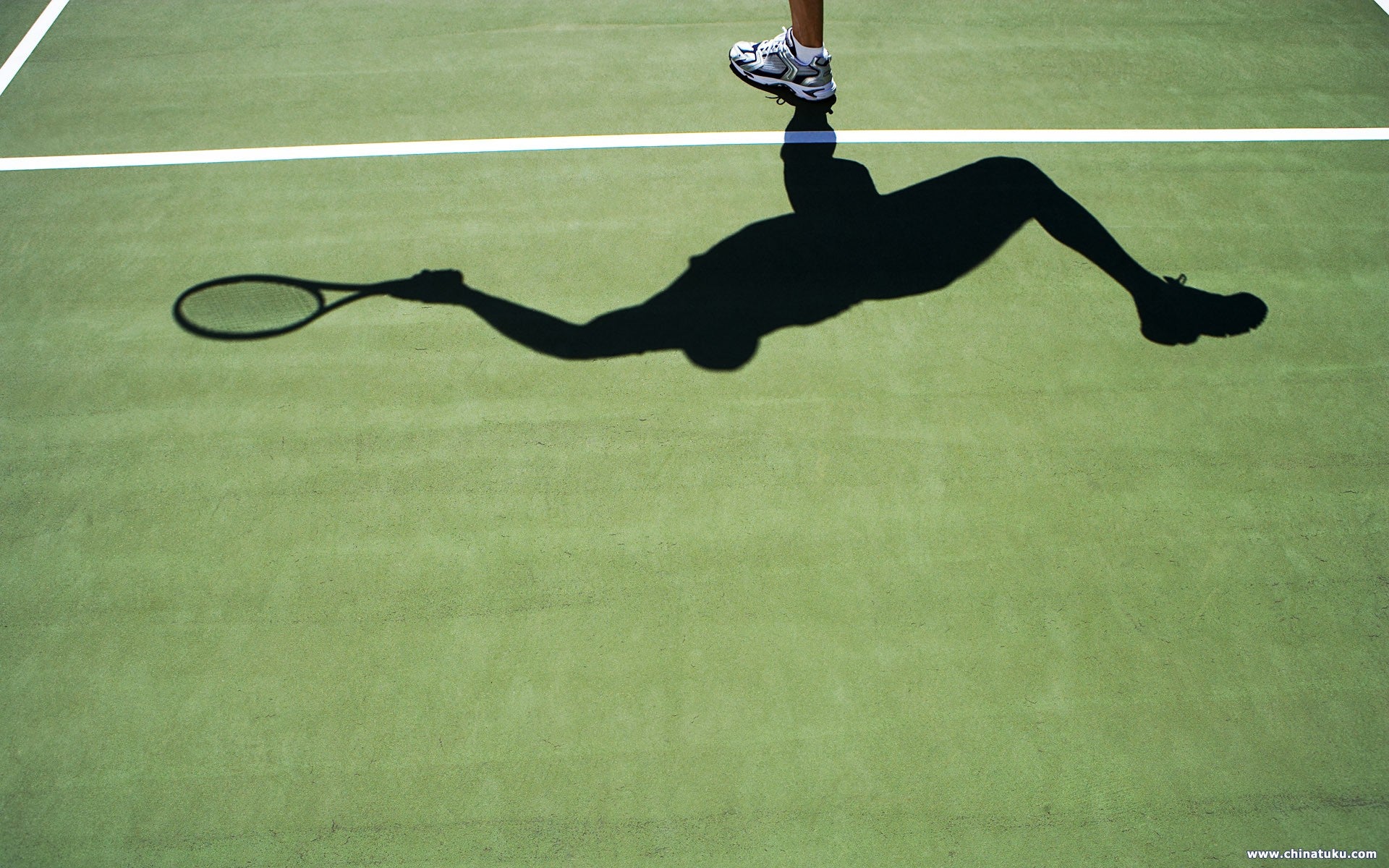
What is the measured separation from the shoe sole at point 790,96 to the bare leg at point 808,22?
283 millimetres

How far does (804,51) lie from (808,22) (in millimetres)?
160

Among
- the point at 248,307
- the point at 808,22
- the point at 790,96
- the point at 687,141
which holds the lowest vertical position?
the point at 248,307

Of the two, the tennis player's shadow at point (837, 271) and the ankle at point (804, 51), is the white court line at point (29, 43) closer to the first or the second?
the tennis player's shadow at point (837, 271)

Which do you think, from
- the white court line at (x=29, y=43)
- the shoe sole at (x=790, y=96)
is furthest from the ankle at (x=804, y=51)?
the white court line at (x=29, y=43)

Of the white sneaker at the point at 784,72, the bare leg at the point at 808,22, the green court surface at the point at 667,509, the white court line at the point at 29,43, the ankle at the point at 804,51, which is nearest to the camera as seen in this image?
the green court surface at the point at 667,509

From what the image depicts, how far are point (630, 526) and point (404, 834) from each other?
4.47 ft

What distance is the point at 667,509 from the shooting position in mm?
3691

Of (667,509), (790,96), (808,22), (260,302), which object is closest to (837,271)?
(790,96)

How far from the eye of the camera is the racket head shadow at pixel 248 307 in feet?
14.2

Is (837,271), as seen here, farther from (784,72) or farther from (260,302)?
(260,302)

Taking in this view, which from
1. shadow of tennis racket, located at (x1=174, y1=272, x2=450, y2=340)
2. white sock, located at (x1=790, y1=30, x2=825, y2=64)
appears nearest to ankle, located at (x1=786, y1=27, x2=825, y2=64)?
white sock, located at (x1=790, y1=30, x2=825, y2=64)

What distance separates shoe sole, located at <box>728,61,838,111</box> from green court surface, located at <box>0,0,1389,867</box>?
7.1 inches

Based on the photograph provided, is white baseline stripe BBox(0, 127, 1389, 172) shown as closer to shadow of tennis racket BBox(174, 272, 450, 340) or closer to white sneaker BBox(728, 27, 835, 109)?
white sneaker BBox(728, 27, 835, 109)

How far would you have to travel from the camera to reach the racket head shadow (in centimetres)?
434
